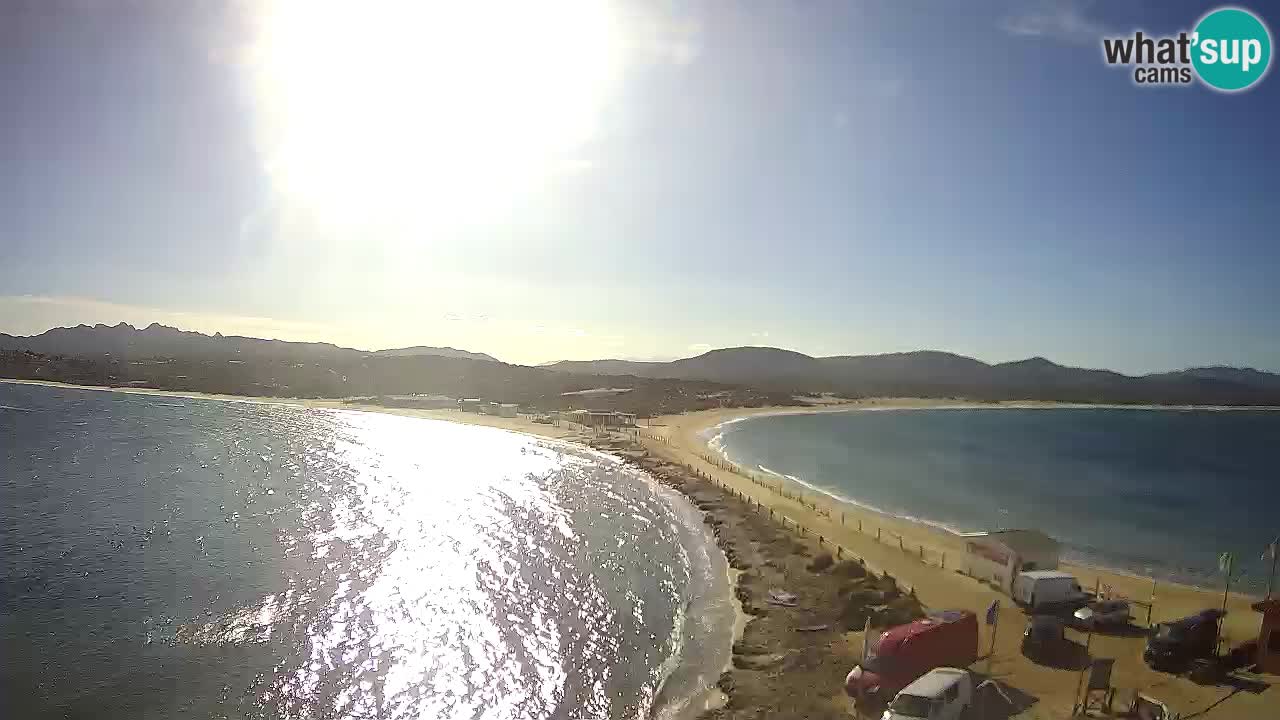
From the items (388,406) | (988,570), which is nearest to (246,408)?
(388,406)

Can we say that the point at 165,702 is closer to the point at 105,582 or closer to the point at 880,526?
the point at 105,582

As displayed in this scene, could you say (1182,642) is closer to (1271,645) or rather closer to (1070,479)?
(1271,645)

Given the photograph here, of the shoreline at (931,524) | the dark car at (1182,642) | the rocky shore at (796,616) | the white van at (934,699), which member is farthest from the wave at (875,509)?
the white van at (934,699)

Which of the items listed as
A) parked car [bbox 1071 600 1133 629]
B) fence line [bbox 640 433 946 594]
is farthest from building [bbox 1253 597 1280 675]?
fence line [bbox 640 433 946 594]

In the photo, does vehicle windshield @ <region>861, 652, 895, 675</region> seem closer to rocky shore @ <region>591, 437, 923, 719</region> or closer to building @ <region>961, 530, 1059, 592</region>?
rocky shore @ <region>591, 437, 923, 719</region>

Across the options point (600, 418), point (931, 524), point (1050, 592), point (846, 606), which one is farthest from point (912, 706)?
point (600, 418)
